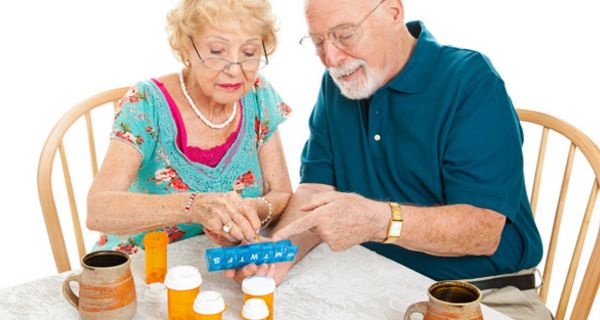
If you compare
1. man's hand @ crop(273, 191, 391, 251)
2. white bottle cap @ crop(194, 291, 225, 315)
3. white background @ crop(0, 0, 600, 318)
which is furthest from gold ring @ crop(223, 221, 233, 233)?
white background @ crop(0, 0, 600, 318)

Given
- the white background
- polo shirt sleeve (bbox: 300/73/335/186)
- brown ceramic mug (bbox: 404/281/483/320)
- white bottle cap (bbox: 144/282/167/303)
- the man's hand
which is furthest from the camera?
the white background

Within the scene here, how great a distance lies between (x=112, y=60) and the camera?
293 cm

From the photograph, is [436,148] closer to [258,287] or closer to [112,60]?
[258,287]

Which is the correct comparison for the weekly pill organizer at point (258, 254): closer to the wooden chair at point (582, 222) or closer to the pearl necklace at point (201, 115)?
the pearl necklace at point (201, 115)

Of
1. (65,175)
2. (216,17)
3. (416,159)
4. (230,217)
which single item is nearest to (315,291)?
(230,217)

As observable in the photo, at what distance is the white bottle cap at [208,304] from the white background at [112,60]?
171 cm

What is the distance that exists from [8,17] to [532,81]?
2.12 metres

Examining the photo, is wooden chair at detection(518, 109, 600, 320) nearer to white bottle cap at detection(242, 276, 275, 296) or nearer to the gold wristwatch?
the gold wristwatch

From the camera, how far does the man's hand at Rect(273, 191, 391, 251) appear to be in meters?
1.59

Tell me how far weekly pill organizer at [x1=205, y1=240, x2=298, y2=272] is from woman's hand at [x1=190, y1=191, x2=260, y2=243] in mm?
73

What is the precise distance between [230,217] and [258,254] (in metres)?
0.13

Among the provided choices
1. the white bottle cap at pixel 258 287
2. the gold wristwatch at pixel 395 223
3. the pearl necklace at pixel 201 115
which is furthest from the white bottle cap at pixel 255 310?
the pearl necklace at pixel 201 115

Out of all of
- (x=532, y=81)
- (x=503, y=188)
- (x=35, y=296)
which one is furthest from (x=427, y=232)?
(x=532, y=81)

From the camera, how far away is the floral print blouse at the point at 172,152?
1.93 meters
